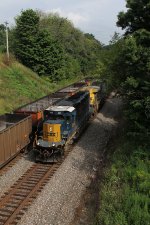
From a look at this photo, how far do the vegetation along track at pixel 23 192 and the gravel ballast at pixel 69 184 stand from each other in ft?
1.05

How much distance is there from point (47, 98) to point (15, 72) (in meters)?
16.7

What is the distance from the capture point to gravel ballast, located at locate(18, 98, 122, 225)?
13.4m

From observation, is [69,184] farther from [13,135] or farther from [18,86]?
[18,86]

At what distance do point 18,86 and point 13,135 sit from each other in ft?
76.7

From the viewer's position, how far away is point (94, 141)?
24672 millimetres

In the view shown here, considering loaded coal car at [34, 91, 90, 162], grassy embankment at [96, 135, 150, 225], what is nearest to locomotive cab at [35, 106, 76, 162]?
loaded coal car at [34, 91, 90, 162]

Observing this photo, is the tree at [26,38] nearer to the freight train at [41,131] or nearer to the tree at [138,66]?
the freight train at [41,131]

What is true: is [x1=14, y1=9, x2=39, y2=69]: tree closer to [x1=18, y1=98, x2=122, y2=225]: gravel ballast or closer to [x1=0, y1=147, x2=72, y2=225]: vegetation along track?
[x1=18, y1=98, x2=122, y2=225]: gravel ballast

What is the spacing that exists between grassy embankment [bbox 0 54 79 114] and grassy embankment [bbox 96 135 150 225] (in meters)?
18.0

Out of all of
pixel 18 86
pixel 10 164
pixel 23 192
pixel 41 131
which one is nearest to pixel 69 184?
pixel 23 192

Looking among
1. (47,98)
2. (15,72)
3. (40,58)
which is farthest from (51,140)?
(40,58)

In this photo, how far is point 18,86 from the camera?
137 feet

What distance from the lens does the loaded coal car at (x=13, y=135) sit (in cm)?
1794

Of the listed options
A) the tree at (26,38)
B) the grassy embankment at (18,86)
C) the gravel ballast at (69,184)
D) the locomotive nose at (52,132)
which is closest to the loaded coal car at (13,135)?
the locomotive nose at (52,132)
